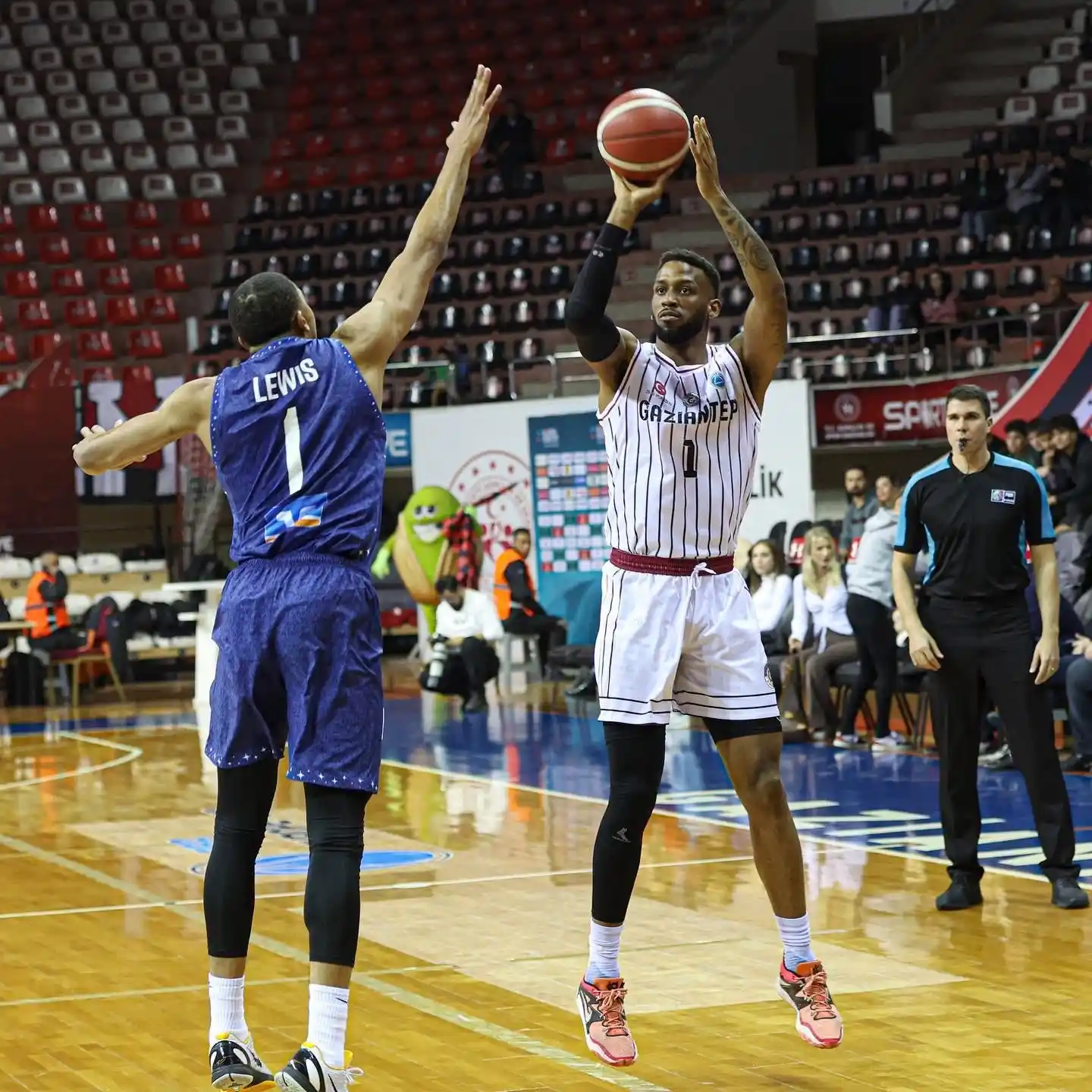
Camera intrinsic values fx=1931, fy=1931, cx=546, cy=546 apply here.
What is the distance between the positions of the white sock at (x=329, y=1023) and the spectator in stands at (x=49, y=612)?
1506 cm

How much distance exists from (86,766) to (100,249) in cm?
1585

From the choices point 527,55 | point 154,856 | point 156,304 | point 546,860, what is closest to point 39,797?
point 154,856

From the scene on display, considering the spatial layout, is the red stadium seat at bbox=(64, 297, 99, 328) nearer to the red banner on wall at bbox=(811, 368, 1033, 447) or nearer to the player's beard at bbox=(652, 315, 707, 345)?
the red banner on wall at bbox=(811, 368, 1033, 447)

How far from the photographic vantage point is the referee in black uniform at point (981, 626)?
23.0ft

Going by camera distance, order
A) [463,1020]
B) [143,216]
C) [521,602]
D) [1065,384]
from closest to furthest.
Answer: [463,1020]
[1065,384]
[521,602]
[143,216]

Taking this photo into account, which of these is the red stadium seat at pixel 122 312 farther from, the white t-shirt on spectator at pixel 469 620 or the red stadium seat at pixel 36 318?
the white t-shirt on spectator at pixel 469 620

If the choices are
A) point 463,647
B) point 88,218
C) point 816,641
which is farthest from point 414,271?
point 88,218

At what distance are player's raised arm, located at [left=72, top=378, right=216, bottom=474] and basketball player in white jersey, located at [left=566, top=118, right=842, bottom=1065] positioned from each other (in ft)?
3.14

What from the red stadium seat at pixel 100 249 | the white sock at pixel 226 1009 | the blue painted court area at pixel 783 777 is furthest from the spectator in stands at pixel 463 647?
the red stadium seat at pixel 100 249

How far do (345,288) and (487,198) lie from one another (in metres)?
2.98

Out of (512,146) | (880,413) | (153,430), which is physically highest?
(512,146)

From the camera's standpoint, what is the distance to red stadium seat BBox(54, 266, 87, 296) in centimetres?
2716

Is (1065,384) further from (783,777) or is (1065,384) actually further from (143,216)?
(143,216)

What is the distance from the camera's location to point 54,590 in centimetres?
1861
